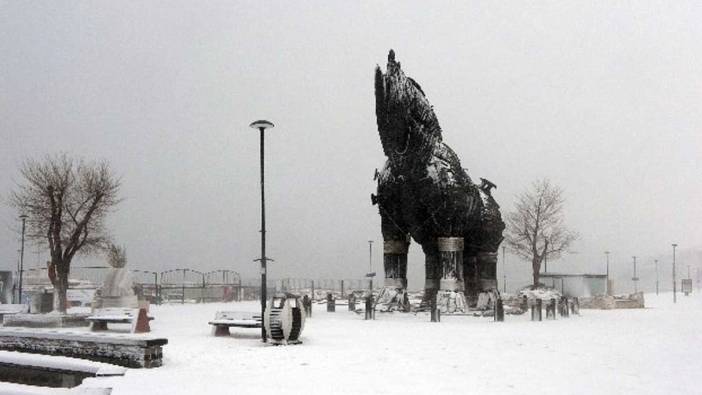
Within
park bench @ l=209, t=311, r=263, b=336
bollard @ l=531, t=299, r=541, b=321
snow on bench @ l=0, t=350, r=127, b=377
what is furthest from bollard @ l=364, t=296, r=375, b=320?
snow on bench @ l=0, t=350, r=127, b=377

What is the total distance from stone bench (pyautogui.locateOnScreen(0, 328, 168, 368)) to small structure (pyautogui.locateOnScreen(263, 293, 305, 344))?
11.1ft

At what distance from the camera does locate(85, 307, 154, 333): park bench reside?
53.6 feet

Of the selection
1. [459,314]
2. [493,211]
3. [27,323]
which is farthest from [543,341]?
[27,323]

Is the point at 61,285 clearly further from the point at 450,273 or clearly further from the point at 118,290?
the point at 450,273

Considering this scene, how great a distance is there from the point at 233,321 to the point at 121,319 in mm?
4406

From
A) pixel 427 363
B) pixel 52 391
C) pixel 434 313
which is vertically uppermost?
pixel 52 391

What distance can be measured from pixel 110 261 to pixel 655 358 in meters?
28.7

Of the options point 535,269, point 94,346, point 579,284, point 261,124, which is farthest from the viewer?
point 579,284

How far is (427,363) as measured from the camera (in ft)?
35.0

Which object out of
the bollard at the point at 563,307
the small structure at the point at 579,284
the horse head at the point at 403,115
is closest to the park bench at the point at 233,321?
the horse head at the point at 403,115

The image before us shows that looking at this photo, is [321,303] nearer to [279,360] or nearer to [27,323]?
[27,323]

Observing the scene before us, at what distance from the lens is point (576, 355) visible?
11.9 meters

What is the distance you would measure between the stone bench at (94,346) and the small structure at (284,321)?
339 centimetres

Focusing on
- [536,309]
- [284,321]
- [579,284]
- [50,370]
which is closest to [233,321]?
[284,321]
